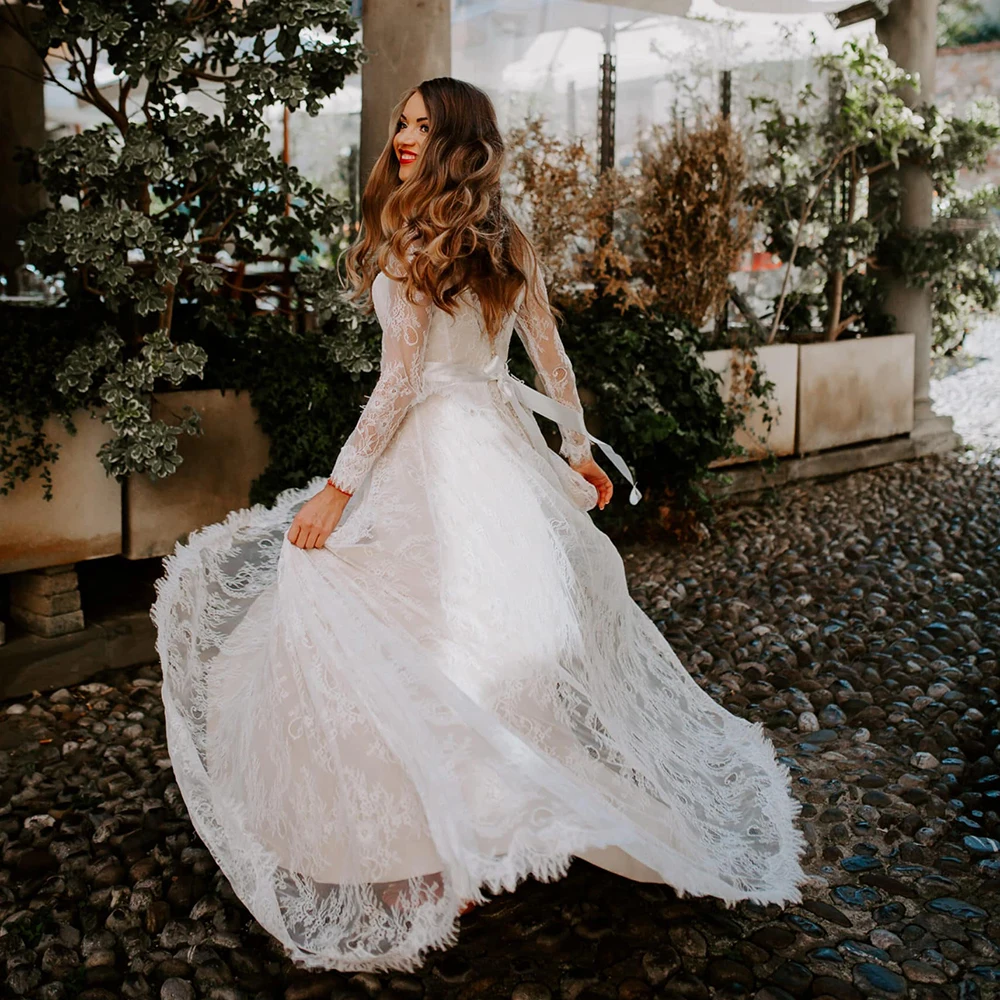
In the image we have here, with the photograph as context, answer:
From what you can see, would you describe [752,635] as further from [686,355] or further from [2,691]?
[2,691]

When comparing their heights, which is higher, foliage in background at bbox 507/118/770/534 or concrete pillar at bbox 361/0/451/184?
concrete pillar at bbox 361/0/451/184

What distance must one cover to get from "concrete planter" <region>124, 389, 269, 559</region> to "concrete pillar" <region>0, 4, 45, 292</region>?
2.27 meters

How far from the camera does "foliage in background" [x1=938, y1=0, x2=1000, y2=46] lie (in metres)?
23.9

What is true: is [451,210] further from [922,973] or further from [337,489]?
[922,973]

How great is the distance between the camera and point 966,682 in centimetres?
438

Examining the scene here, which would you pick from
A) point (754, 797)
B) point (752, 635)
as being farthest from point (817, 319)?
point (754, 797)

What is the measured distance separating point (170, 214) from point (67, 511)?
126 centimetres

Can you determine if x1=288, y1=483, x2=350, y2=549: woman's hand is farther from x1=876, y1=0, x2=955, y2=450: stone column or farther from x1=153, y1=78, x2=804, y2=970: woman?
x1=876, y1=0, x2=955, y2=450: stone column

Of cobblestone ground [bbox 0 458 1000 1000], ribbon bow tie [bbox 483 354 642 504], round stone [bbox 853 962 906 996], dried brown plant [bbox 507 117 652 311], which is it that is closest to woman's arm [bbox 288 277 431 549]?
ribbon bow tie [bbox 483 354 642 504]

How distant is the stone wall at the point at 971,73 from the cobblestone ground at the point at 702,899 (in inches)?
779

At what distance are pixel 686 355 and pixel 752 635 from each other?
1.87 meters

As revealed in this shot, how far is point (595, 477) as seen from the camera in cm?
323

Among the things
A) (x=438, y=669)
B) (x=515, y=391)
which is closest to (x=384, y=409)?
(x=515, y=391)

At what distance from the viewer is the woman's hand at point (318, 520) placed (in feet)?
8.86
